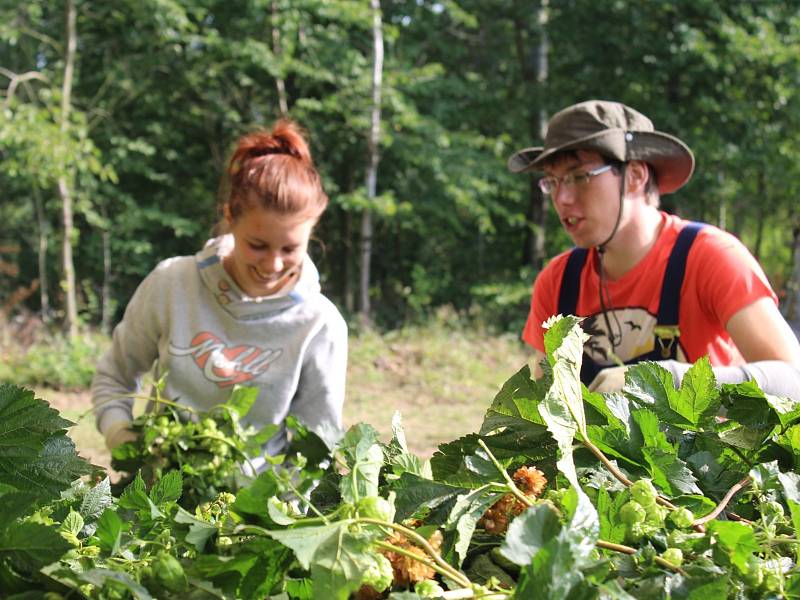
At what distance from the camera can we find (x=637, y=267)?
7.88ft

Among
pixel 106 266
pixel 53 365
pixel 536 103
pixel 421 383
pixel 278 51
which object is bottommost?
pixel 421 383

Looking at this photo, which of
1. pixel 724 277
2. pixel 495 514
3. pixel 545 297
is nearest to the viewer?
pixel 495 514

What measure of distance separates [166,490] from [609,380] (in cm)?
97

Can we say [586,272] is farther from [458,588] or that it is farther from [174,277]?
[458,588]

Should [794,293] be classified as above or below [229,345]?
below

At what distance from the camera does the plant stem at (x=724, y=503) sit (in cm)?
72

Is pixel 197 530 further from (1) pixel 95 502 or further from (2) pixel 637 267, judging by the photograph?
(2) pixel 637 267

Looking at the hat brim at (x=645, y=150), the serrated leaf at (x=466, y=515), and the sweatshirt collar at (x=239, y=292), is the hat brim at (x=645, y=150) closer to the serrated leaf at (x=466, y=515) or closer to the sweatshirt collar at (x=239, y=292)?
the sweatshirt collar at (x=239, y=292)

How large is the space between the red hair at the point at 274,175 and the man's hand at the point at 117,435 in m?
0.74

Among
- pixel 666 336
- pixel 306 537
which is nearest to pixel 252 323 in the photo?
pixel 666 336

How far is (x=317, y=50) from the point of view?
42.4ft

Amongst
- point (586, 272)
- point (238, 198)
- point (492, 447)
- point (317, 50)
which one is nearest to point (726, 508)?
point (492, 447)

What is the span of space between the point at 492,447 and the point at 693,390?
250 millimetres

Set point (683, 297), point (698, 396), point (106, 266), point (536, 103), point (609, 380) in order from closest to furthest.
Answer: point (698, 396), point (609, 380), point (683, 297), point (106, 266), point (536, 103)
